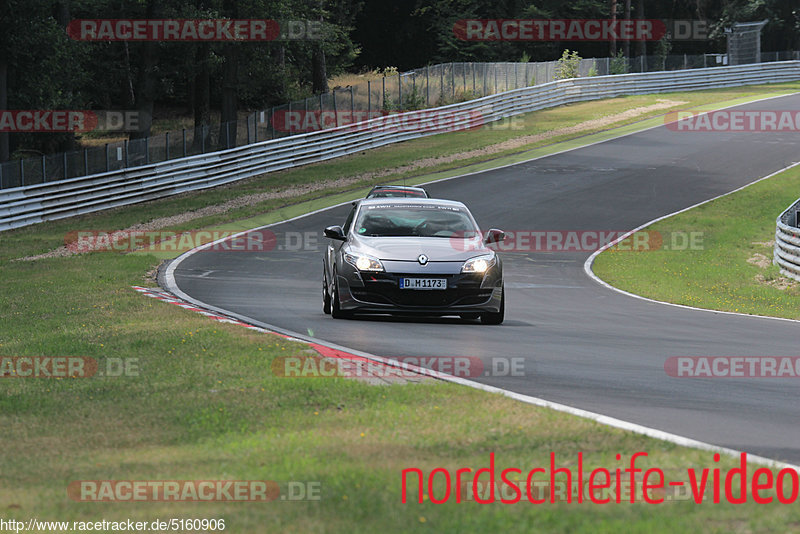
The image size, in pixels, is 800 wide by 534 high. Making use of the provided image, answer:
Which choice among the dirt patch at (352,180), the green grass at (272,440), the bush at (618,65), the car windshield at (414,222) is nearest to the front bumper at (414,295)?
the car windshield at (414,222)

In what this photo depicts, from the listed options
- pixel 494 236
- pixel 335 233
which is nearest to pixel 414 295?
pixel 335 233

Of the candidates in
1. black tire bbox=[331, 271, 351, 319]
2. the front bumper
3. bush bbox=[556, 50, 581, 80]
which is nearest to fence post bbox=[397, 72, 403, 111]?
bush bbox=[556, 50, 581, 80]

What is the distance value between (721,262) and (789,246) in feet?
8.22

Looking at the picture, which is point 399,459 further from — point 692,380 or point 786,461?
point 692,380

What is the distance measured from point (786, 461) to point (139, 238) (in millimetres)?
24668

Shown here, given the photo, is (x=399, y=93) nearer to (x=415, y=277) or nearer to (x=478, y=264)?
(x=478, y=264)

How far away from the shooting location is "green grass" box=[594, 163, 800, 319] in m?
19.8

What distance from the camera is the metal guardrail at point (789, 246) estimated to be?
22406 millimetres

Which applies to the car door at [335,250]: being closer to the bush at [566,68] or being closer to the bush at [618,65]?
the bush at [566,68]

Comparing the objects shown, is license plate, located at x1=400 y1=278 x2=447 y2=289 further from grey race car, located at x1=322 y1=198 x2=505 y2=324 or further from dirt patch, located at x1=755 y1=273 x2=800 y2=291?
dirt patch, located at x1=755 y1=273 x2=800 y2=291

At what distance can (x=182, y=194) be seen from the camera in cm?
3750

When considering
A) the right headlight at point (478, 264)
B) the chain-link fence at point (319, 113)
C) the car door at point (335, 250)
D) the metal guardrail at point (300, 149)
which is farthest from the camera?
the chain-link fence at point (319, 113)

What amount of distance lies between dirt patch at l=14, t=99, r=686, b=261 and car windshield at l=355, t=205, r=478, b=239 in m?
13.8

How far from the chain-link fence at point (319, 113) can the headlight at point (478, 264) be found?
2285 cm
